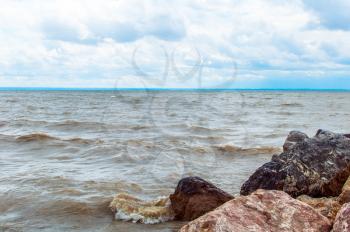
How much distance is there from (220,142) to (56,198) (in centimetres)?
1119

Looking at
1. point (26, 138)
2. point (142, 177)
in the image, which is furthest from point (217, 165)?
point (26, 138)

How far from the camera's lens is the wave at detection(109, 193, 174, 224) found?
873 cm

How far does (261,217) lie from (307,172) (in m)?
4.14

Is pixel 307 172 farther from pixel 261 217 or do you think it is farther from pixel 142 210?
pixel 261 217

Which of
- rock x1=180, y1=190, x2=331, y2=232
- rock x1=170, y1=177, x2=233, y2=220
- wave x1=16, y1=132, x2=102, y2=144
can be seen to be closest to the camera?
rock x1=180, y1=190, x2=331, y2=232

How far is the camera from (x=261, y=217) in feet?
18.7

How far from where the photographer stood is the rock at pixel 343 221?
17.5ft

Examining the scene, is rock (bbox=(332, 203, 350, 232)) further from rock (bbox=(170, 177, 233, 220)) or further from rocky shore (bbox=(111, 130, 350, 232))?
rock (bbox=(170, 177, 233, 220))

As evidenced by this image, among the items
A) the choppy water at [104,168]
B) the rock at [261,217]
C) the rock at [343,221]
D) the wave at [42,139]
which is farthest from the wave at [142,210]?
the wave at [42,139]

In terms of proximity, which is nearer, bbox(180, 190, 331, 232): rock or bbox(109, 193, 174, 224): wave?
bbox(180, 190, 331, 232): rock

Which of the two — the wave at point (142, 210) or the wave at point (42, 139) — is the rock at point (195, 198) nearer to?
the wave at point (142, 210)

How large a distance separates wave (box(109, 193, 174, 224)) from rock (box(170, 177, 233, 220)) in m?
0.25

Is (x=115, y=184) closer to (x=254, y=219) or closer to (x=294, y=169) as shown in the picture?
(x=294, y=169)

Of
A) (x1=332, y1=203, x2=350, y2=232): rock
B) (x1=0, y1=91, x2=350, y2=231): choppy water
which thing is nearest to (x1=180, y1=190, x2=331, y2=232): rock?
(x1=332, y1=203, x2=350, y2=232): rock
